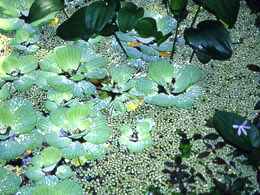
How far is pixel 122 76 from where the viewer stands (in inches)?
66.1

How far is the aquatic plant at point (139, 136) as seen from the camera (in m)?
1.49

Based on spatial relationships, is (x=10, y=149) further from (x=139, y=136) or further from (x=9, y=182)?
(x=139, y=136)

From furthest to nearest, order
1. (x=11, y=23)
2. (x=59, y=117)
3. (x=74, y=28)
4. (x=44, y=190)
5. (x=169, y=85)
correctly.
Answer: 1. (x=11, y=23)
2. (x=74, y=28)
3. (x=169, y=85)
4. (x=59, y=117)
5. (x=44, y=190)

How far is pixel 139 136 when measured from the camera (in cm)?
153

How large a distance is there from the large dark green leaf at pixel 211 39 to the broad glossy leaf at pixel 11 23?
946mm

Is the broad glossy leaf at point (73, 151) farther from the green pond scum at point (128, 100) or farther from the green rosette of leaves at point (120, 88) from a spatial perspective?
the green rosette of leaves at point (120, 88)

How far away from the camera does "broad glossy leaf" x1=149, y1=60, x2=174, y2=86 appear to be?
5.45 ft

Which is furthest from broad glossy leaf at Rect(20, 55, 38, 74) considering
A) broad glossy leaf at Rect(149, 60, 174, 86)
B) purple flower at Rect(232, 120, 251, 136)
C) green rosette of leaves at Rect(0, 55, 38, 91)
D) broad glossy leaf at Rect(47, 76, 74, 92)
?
purple flower at Rect(232, 120, 251, 136)

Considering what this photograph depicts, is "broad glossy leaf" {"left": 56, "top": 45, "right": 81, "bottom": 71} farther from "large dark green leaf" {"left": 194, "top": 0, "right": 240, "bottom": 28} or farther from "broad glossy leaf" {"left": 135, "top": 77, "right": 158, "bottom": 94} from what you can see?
"large dark green leaf" {"left": 194, "top": 0, "right": 240, "bottom": 28}

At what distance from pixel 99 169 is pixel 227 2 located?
0.95m

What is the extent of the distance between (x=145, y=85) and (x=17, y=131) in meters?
0.63

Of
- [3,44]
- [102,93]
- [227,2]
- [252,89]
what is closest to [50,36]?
[3,44]

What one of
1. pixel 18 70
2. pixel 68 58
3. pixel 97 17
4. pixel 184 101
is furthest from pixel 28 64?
pixel 184 101

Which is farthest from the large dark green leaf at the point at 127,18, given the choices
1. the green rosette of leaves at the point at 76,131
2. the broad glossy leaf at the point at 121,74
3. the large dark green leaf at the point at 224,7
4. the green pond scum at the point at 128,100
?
the green rosette of leaves at the point at 76,131
